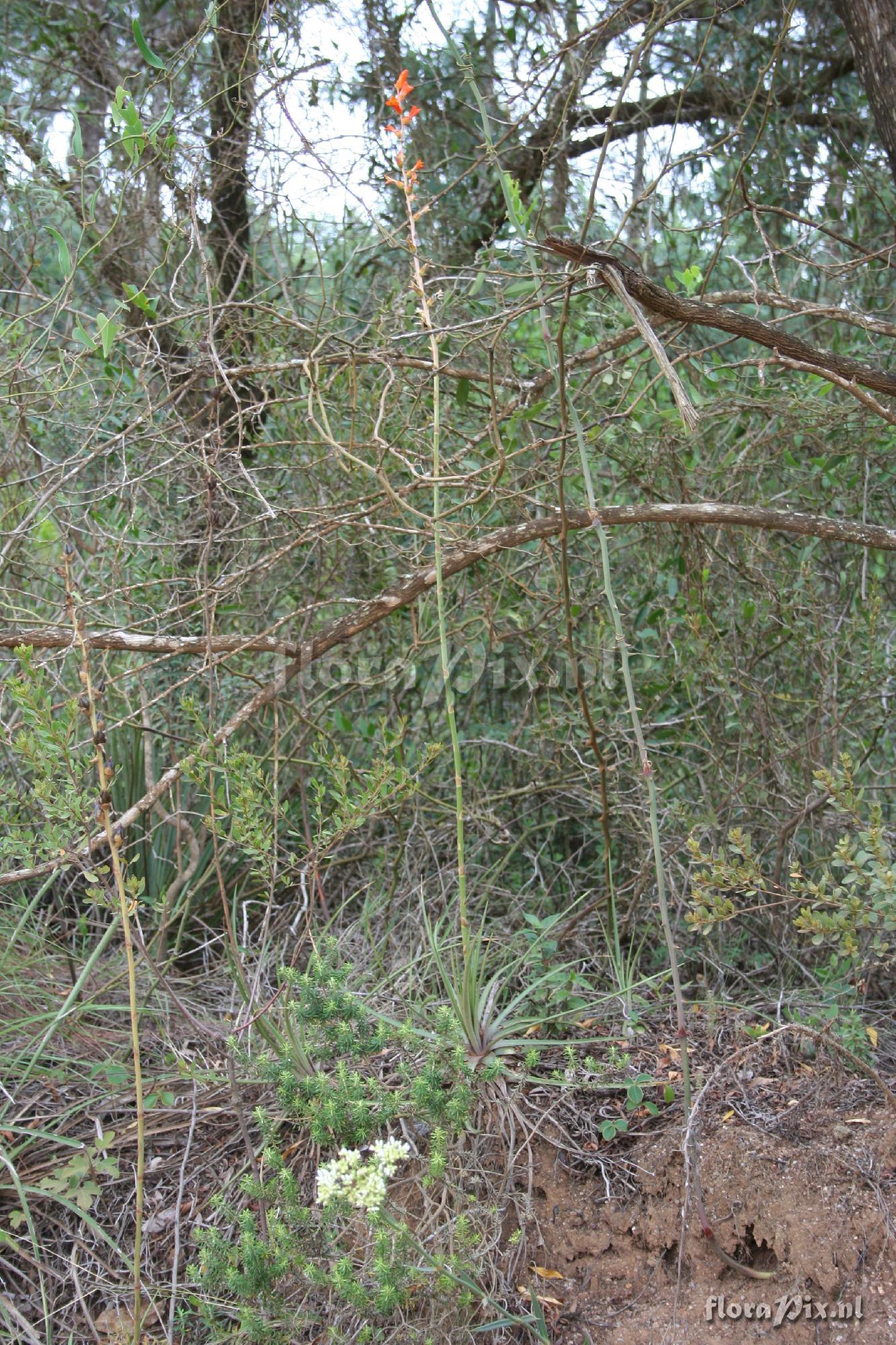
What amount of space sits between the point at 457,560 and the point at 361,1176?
1.60m

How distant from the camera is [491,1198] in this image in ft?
7.19

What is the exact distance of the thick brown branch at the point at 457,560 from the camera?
2.80 meters

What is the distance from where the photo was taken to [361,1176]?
5.61ft

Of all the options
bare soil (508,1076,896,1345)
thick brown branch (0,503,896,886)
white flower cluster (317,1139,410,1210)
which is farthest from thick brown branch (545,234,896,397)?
bare soil (508,1076,896,1345)

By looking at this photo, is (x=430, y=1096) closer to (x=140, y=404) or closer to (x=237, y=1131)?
(x=237, y=1131)

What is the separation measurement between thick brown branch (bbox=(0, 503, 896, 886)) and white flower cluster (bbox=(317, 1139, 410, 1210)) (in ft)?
4.12

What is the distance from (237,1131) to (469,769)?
4.76ft

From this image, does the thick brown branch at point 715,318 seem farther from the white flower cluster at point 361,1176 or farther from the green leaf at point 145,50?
the white flower cluster at point 361,1176

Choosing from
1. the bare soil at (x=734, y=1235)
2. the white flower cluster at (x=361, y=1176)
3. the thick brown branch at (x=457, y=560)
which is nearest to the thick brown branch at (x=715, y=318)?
the thick brown branch at (x=457, y=560)

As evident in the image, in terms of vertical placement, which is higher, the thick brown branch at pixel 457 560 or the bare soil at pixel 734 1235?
the thick brown branch at pixel 457 560

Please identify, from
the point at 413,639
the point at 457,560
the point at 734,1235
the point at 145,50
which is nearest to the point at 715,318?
the point at 457,560

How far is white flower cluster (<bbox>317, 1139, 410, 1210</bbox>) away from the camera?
65.6 inches

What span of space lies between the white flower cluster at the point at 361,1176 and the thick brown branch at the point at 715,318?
1655 millimetres

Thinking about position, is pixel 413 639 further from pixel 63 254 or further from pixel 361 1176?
pixel 361 1176
